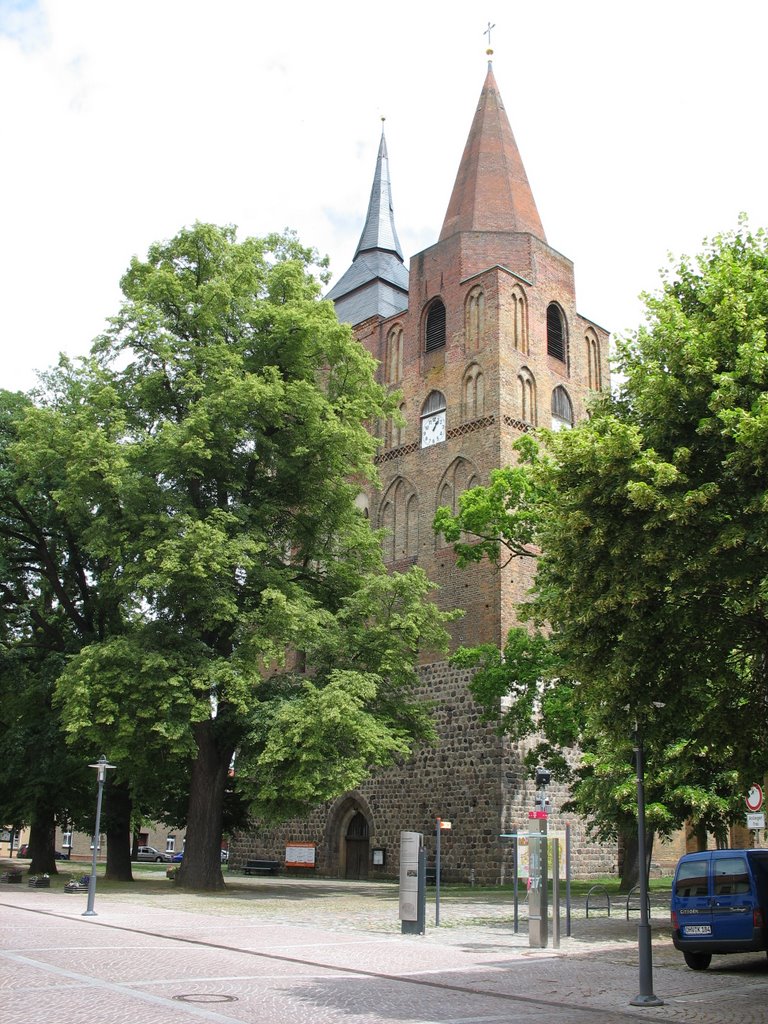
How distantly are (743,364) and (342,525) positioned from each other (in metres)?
16.2

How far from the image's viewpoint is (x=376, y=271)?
41.8 metres

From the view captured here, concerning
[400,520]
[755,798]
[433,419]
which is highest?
[433,419]

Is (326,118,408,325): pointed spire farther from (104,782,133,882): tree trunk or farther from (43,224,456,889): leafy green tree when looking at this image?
(104,782,133,882): tree trunk

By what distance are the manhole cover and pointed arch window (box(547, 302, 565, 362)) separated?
92.4ft

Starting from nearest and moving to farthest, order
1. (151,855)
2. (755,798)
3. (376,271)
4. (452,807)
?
(755,798) < (452,807) < (376,271) < (151,855)

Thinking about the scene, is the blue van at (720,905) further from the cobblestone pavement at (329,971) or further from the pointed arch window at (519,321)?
the pointed arch window at (519,321)

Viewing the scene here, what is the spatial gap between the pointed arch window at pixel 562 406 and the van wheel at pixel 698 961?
73.8 feet

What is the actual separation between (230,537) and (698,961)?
13.6 m

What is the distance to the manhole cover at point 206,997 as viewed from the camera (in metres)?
8.34

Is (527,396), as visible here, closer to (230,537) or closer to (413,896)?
(230,537)

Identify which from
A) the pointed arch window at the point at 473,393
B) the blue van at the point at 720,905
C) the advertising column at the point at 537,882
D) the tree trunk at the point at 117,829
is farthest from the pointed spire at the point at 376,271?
the blue van at the point at 720,905

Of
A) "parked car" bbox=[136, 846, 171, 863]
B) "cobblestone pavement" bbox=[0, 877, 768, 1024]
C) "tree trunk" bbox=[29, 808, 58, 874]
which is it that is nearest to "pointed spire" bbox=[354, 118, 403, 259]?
"tree trunk" bbox=[29, 808, 58, 874]

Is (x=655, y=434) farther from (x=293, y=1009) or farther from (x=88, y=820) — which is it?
(x=88, y=820)

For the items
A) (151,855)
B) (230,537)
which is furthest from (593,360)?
(151,855)
